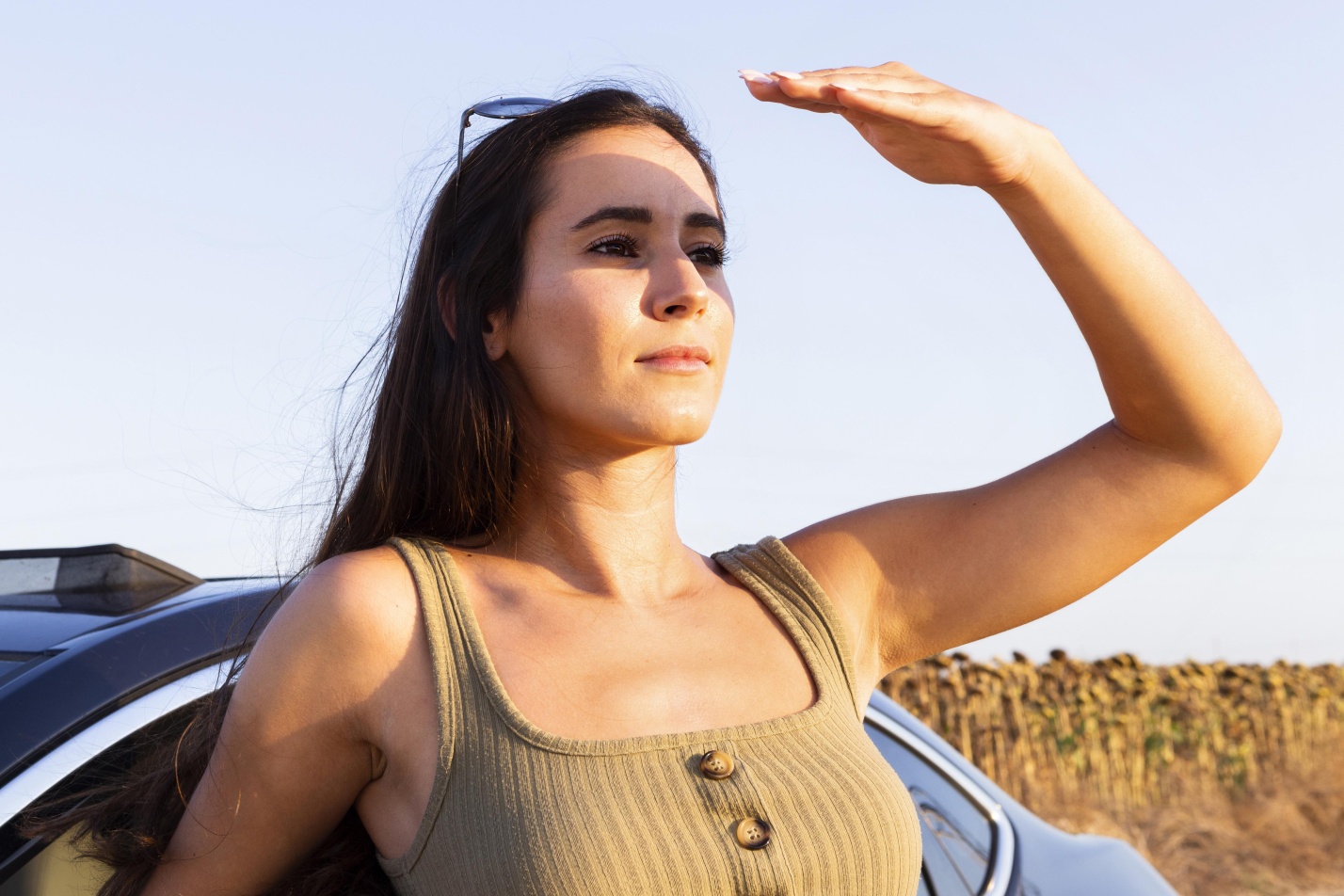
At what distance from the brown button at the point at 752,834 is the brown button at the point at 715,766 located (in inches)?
2.6

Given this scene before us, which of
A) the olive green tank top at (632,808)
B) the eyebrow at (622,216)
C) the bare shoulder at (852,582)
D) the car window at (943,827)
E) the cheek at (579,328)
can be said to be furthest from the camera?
the car window at (943,827)

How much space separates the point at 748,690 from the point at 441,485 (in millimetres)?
596

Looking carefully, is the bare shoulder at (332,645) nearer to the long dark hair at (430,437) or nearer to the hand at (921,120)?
the long dark hair at (430,437)

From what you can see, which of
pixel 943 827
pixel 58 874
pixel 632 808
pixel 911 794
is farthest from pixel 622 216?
pixel 943 827

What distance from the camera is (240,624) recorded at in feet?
7.00

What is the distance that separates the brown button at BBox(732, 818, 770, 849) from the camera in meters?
1.72

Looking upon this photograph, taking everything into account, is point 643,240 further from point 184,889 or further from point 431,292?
point 184,889

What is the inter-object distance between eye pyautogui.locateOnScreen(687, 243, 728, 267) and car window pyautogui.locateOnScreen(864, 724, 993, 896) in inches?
A: 47.0

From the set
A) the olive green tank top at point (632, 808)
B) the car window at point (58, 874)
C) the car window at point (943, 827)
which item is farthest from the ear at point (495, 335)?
the car window at point (943, 827)

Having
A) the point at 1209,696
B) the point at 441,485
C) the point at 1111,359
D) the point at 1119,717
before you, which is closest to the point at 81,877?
the point at 441,485

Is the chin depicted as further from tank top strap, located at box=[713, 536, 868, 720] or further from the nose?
tank top strap, located at box=[713, 536, 868, 720]

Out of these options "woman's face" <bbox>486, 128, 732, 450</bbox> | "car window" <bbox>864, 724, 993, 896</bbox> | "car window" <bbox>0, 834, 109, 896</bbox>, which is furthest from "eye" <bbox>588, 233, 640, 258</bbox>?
"car window" <bbox>864, 724, 993, 896</bbox>

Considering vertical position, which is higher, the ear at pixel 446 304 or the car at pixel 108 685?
the ear at pixel 446 304

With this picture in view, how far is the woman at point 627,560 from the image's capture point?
5.72ft
